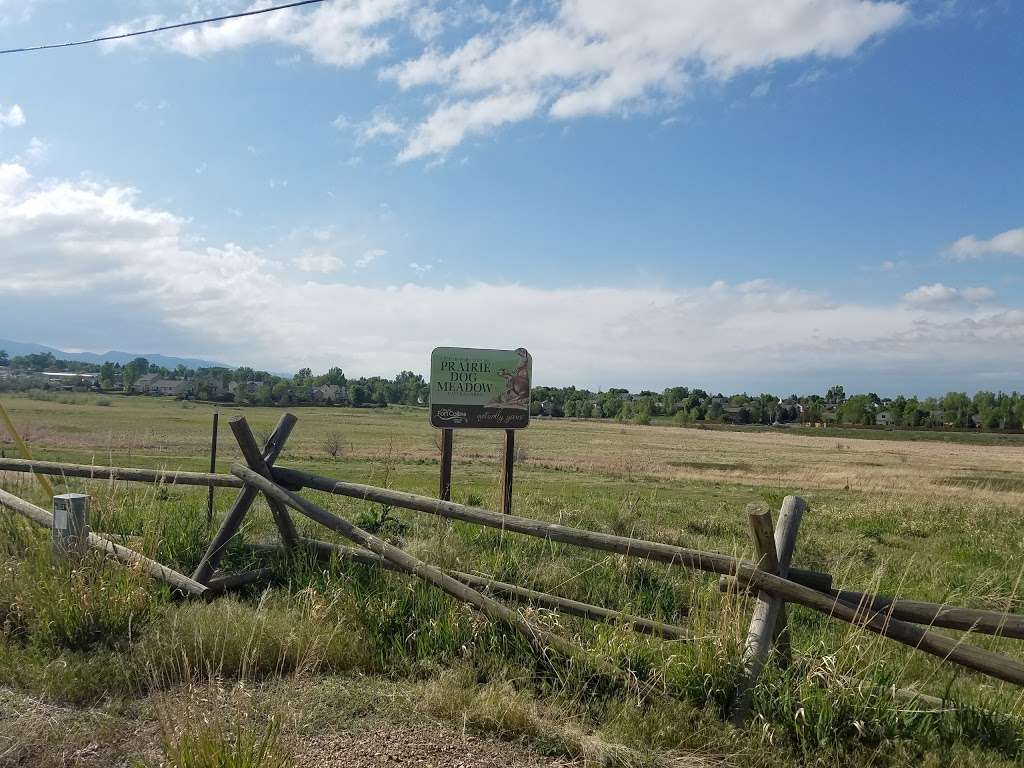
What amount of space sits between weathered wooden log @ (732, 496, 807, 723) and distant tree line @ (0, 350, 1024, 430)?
104m

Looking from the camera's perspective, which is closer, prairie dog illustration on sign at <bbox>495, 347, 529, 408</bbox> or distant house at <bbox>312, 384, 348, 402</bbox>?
prairie dog illustration on sign at <bbox>495, 347, 529, 408</bbox>

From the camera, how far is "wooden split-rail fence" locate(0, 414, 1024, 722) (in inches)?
156

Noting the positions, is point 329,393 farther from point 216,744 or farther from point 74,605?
point 216,744

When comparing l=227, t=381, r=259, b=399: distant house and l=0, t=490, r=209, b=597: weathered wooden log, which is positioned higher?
l=227, t=381, r=259, b=399: distant house

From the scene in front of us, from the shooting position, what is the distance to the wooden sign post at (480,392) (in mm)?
9672

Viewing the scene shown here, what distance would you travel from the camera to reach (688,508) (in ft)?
50.1

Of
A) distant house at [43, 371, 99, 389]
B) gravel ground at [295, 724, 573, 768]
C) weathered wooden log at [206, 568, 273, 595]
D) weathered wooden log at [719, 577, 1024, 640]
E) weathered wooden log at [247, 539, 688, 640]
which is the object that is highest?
distant house at [43, 371, 99, 389]

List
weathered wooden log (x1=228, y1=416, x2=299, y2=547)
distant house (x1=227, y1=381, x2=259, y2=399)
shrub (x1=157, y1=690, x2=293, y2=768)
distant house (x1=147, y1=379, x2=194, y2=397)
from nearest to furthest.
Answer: shrub (x1=157, y1=690, x2=293, y2=768) < weathered wooden log (x1=228, y1=416, x2=299, y2=547) < distant house (x1=227, y1=381, x2=259, y2=399) < distant house (x1=147, y1=379, x2=194, y2=397)

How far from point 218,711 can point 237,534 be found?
3851 mm

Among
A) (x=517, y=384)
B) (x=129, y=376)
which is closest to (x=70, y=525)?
(x=517, y=384)

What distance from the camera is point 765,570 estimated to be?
430 cm

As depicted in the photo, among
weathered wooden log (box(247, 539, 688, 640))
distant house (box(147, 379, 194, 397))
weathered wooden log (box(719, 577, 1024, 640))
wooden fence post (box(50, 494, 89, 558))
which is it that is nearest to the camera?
weathered wooden log (box(719, 577, 1024, 640))

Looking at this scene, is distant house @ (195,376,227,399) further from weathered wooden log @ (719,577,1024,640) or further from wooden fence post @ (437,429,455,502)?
weathered wooden log @ (719,577,1024,640)

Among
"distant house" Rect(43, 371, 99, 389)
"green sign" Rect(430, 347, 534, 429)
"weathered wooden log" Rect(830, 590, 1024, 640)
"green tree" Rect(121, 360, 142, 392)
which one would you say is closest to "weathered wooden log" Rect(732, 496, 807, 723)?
"weathered wooden log" Rect(830, 590, 1024, 640)
